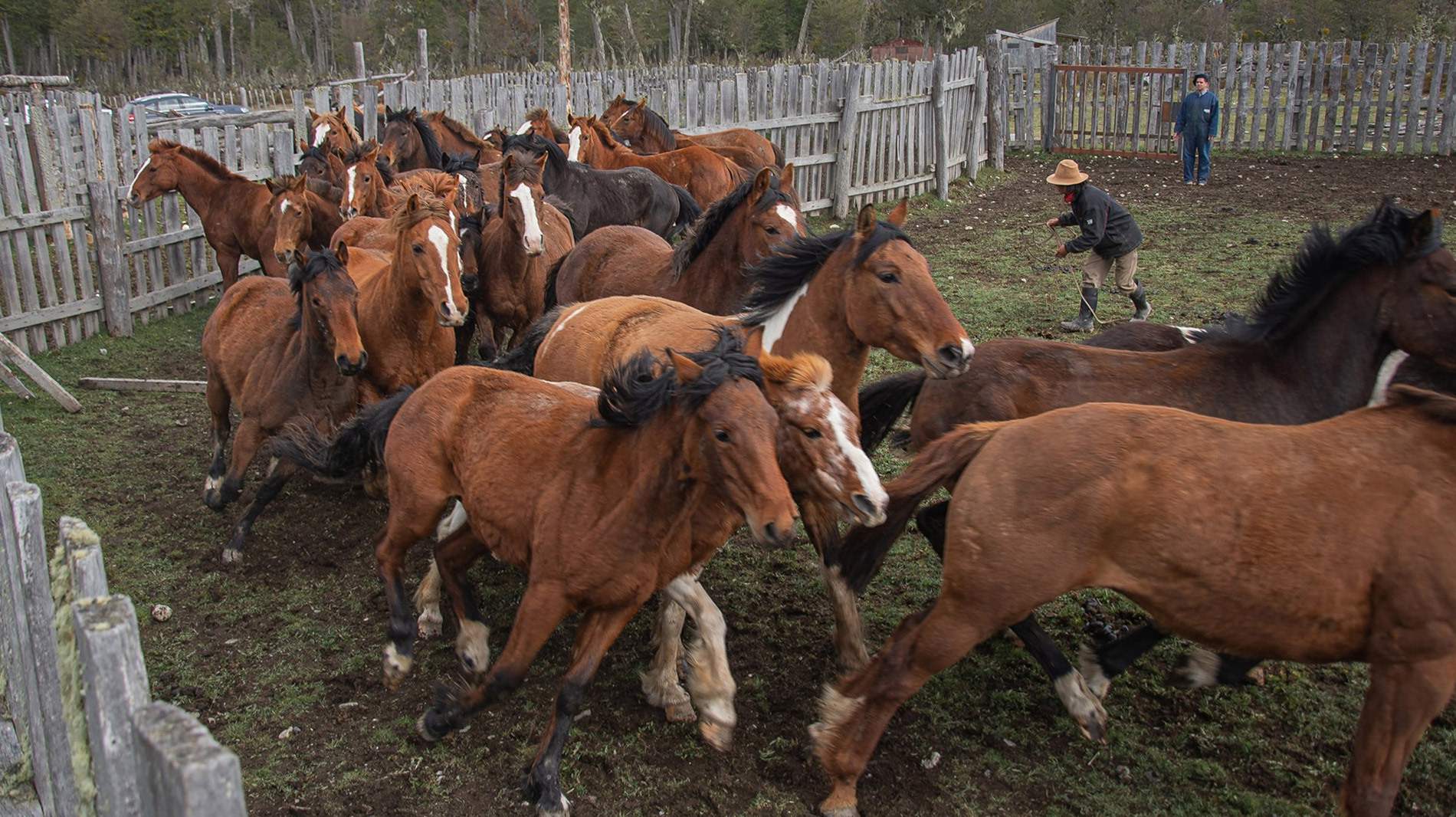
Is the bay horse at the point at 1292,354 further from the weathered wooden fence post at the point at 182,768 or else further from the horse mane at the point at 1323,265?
the weathered wooden fence post at the point at 182,768

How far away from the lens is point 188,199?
36.3 feet

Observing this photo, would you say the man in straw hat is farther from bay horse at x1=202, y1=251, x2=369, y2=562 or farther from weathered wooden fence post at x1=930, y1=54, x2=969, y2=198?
weathered wooden fence post at x1=930, y1=54, x2=969, y2=198

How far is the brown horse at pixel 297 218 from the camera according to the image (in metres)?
9.33

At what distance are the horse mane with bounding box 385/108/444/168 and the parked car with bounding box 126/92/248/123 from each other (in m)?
10.9

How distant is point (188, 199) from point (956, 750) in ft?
33.5

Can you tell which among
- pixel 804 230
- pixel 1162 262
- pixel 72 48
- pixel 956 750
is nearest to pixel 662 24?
pixel 72 48

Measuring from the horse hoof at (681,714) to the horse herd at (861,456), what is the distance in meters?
0.01

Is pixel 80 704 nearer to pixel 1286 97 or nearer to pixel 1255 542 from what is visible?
pixel 1255 542

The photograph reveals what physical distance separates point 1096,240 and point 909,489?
648 cm

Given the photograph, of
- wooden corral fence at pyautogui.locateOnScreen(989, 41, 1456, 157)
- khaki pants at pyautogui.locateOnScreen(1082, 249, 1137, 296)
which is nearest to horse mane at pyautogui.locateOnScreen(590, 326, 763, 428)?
khaki pants at pyautogui.locateOnScreen(1082, 249, 1137, 296)

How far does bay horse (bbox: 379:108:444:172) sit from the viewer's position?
1284 centimetres

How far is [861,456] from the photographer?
3795 mm

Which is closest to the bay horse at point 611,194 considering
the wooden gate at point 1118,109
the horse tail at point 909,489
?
the horse tail at point 909,489

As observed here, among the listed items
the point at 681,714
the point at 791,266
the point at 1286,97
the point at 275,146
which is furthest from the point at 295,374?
the point at 1286,97
